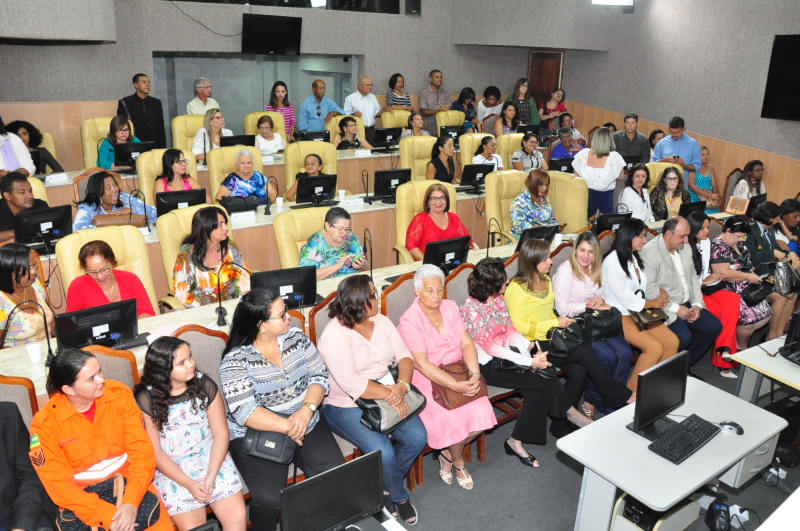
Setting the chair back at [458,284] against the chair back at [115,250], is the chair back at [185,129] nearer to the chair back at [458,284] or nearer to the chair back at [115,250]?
the chair back at [115,250]

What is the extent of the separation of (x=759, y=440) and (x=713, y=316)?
6.25ft

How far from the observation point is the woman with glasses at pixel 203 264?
3994 mm

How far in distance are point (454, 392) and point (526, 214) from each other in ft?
8.28

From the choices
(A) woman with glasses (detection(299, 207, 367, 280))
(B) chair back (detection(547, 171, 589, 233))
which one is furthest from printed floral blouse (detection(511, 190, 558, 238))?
(A) woman with glasses (detection(299, 207, 367, 280))

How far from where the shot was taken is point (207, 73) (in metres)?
9.34

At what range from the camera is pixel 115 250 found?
3.90 metres

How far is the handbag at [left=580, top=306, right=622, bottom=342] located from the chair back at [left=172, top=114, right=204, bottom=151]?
16.7 ft

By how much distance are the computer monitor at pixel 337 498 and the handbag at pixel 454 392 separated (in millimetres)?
1080

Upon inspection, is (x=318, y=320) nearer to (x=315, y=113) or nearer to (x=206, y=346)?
(x=206, y=346)

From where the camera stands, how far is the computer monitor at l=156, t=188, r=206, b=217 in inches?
188

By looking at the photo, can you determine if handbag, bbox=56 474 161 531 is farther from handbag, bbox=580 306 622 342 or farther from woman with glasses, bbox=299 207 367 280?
handbag, bbox=580 306 622 342

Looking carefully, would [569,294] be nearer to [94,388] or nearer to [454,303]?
[454,303]

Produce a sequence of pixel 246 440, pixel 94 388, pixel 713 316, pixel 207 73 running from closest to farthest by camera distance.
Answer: pixel 94 388 → pixel 246 440 → pixel 713 316 → pixel 207 73

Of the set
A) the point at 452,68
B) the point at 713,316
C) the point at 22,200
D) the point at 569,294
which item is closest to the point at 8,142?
the point at 22,200
